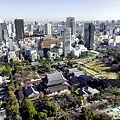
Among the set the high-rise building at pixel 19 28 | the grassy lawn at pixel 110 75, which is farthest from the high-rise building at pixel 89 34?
the high-rise building at pixel 19 28

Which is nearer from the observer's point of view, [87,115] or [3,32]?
[87,115]

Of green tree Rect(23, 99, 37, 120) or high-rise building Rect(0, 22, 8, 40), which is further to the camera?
high-rise building Rect(0, 22, 8, 40)

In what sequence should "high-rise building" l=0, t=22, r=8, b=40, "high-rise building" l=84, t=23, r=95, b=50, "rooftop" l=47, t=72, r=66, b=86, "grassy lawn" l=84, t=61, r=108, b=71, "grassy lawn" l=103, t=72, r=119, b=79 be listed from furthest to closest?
"high-rise building" l=0, t=22, r=8, b=40 → "high-rise building" l=84, t=23, r=95, b=50 → "grassy lawn" l=84, t=61, r=108, b=71 → "grassy lawn" l=103, t=72, r=119, b=79 → "rooftop" l=47, t=72, r=66, b=86

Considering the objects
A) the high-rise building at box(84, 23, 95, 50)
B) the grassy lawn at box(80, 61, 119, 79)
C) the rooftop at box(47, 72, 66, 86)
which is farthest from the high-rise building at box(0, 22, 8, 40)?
the rooftop at box(47, 72, 66, 86)

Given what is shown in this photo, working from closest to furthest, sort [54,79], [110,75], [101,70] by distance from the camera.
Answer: [54,79]
[110,75]
[101,70]

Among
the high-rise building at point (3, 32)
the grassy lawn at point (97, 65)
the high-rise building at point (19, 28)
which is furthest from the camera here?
the high-rise building at point (3, 32)

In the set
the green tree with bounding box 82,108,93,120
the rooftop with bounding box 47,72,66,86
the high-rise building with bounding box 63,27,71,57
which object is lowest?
the green tree with bounding box 82,108,93,120

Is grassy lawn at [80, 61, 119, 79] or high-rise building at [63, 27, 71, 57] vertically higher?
high-rise building at [63, 27, 71, 57]

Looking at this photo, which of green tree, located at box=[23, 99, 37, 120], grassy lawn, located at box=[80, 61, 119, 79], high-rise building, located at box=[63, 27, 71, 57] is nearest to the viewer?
green tree, located at box=[23, 99, 37, 120]

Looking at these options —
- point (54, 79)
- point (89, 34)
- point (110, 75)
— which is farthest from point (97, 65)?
point (89, 34)

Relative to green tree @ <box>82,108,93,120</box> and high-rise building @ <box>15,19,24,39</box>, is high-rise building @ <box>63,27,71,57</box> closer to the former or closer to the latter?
high-rise building @ <box>15,19,24,39</box>

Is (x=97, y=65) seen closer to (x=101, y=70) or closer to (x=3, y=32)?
(x=101, y=70)

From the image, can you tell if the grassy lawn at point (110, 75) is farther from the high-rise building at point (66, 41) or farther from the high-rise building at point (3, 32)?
the high-rise building at point (3, 32)
